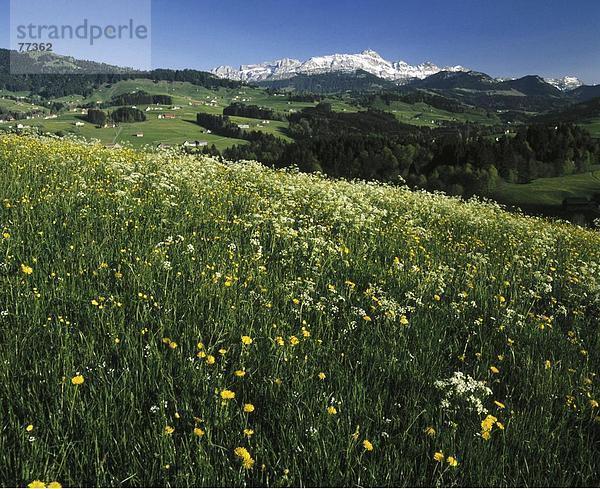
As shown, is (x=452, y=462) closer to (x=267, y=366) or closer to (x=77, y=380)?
(x=267, y=366)

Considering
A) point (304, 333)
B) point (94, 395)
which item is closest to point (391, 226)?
point (304, 333)

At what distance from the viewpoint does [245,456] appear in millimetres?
2469

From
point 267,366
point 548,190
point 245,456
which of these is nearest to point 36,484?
point 245,456

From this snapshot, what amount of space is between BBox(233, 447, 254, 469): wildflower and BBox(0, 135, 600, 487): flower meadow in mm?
14

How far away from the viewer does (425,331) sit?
171 inches

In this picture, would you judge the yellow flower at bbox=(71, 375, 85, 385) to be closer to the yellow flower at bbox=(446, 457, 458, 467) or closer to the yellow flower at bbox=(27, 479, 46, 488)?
the yellow flower at bbox=(27, 479, 46, 488)

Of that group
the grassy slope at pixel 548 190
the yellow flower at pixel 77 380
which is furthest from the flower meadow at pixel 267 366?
the grassy slope at pixel 548 190

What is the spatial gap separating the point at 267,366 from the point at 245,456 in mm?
1070

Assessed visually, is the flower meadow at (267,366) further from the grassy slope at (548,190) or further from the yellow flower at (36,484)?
the grassy slope at (548,190)

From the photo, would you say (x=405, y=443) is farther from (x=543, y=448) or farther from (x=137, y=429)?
(x=137, y=429)

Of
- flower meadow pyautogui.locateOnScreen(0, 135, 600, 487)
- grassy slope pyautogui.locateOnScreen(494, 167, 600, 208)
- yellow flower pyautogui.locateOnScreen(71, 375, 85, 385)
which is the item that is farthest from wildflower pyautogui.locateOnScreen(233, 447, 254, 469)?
grassy slope pyautogui.locateOnScreen(494, 167, 600, 208)

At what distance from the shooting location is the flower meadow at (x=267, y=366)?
261 centimetres

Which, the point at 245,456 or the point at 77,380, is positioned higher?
the point at 77,380

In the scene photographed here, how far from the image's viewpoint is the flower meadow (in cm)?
261
